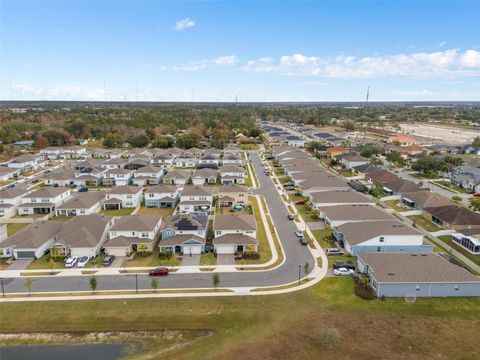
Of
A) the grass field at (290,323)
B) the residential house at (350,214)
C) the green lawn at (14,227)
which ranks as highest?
the residential house at (350,214)

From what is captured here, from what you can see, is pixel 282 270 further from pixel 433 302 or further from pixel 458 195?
pixel 458 195

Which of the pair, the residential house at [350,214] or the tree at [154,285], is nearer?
the tree at [154,285]

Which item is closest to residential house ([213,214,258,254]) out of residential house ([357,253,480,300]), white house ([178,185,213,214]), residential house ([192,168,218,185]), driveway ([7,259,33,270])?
white house ([178,185,213,214])

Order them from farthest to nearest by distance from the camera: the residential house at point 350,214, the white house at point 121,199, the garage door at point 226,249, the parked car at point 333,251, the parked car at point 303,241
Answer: the white house at point 121,199 → the residential house at point 350,214 → the parked car at point 303,241 → the garage door at point 226,249 → the parked car at point 333,251

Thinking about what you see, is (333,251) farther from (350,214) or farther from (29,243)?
(29,243)

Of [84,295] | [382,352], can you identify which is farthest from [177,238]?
[382,352]

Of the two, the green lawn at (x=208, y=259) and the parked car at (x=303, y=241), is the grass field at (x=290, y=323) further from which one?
the parked car at (x=303, y=241)

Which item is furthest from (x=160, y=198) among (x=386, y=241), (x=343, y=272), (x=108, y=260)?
(x=386, y=241)

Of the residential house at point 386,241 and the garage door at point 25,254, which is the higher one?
the residential house at point 386,241

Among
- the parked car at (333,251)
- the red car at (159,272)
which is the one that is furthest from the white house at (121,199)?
the parked car at (333,251)
